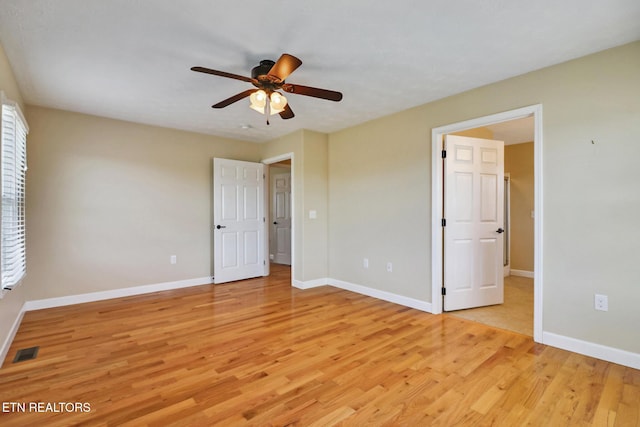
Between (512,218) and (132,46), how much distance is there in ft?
20.3

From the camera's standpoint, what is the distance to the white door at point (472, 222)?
354 cm

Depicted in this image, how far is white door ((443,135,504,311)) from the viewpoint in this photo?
3.54m

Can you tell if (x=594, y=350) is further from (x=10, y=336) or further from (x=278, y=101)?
(x=10, y=336)

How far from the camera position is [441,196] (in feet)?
11.5

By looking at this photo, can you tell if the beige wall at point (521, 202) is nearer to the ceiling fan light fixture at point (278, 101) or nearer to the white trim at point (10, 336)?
the ceiling fan light fixture at point (278, 101)

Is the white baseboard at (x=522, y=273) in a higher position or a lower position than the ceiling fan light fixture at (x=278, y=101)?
lower

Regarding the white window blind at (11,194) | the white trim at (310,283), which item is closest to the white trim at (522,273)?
the white trim at (310,283)

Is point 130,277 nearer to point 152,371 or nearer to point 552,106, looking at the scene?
point 152,371

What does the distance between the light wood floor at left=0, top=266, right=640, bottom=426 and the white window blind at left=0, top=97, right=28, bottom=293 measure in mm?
690

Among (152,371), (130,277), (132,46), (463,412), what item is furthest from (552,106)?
(130,277)

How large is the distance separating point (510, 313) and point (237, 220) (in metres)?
4.05

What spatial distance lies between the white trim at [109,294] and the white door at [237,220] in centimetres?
41

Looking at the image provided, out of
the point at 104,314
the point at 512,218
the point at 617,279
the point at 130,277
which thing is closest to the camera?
the point at 617,279

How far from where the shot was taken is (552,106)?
104 inches
